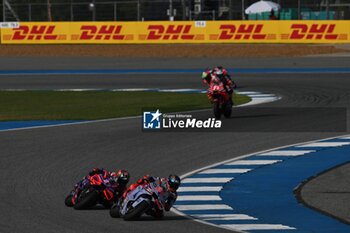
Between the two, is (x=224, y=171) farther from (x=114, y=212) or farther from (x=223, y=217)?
(x=114, y=212)

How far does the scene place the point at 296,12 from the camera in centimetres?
7075

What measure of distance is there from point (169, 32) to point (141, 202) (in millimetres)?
51814

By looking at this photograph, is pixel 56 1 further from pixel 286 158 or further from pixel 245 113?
pixel 286 158

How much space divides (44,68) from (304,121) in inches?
1109

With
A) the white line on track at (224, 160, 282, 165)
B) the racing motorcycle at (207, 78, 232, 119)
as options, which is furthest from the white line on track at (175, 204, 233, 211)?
the racing motorcycle at (207, 78, 232, 119)

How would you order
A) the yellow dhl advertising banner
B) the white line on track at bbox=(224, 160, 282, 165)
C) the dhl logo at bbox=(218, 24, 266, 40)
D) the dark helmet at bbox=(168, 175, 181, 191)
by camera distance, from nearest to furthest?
the dark helmet at bbox=(168, 175, 181, 191)
the white line on track at bbox=(224, 160, 282, 165)
the yellow dhl advertising banner
the dhl logo at bbox=(218, 24, 266, 40)

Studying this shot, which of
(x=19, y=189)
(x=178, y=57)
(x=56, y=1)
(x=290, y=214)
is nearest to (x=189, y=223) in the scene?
(x=290, y=214)

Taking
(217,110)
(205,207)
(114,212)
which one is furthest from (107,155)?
(114,212)

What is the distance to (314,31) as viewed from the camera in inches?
2464

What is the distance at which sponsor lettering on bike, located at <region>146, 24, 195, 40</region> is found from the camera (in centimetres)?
6556

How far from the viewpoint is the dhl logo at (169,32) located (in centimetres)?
6556

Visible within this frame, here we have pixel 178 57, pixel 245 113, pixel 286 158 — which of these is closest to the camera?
pixel 286 158

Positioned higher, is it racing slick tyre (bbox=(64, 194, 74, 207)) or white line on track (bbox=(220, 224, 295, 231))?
white line on track (bbox=(220, 224, 295, 231))

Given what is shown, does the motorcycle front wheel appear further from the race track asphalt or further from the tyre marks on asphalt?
the tyre marks on asphalt
